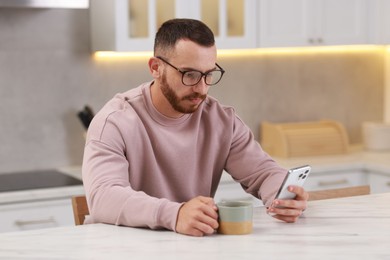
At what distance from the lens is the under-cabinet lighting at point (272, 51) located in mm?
4273

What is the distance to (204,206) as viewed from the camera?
2.12 meters

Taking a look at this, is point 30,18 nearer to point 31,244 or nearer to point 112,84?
point 112,84

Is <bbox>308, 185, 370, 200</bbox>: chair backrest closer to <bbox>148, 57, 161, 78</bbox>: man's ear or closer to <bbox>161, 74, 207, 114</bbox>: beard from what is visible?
<bbox>161, 74, 207, 114</bbox>: beard

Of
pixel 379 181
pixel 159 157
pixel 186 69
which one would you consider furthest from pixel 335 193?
pixel 379 181

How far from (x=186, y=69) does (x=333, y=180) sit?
6.84 feet

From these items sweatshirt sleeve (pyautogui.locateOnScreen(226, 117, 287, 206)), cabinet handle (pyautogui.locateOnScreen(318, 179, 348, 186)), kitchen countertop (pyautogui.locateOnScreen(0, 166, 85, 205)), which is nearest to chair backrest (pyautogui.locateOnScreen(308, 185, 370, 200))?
sweatshirt sleeve (pyautogui.locateOnScreen(226, 117, 287, 206))

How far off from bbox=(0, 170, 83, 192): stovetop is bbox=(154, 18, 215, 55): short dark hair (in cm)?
146

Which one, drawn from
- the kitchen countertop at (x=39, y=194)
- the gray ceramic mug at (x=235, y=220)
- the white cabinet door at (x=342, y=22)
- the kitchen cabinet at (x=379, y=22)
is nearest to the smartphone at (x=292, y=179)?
the gray ceramic mug at (x=235, y=220)

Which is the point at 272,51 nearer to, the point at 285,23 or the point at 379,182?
the point at 285,23

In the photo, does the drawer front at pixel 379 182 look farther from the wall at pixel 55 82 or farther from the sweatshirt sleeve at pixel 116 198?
the sweatshirt sleeve at pixel 116 198

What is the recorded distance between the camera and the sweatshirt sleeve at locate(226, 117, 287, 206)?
260 cm

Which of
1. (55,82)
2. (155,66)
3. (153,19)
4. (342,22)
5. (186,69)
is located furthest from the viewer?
(342,22)

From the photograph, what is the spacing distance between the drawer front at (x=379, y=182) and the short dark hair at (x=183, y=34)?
2.11 m

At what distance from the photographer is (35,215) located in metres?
3.65
